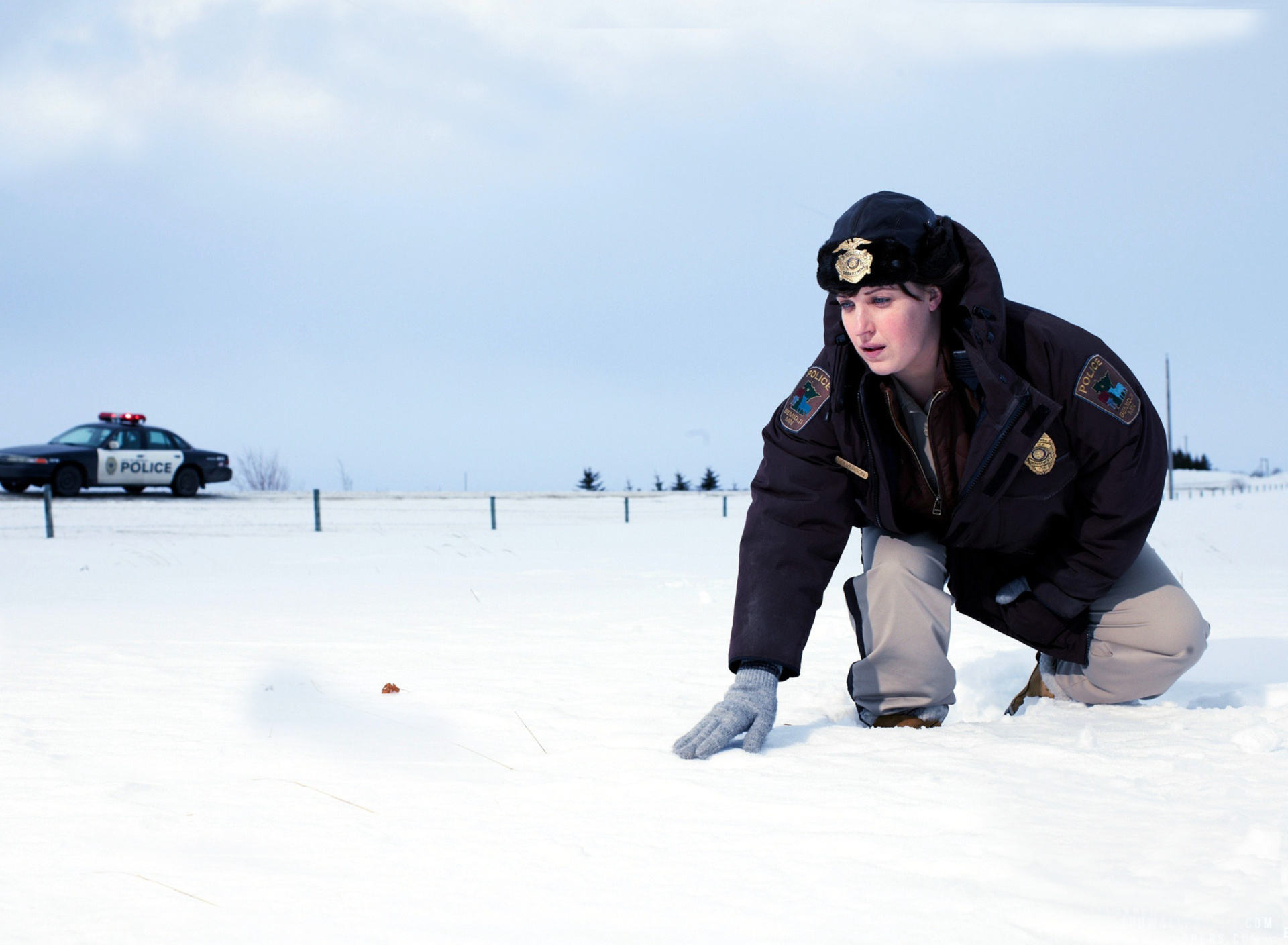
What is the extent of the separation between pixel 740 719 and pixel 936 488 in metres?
0.77

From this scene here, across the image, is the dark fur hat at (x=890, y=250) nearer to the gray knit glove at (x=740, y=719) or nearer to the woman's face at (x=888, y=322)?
the woman's face at (x=888, y=322)

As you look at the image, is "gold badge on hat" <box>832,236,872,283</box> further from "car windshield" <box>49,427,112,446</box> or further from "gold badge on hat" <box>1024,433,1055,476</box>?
"car windshield" <box>49,427,112,446</box>

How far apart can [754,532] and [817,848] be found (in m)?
0.94

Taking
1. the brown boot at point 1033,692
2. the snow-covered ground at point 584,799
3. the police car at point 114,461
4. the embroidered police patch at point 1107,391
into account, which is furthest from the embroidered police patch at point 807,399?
the police car at point 114,461

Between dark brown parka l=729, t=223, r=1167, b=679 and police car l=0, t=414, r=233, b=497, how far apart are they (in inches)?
651

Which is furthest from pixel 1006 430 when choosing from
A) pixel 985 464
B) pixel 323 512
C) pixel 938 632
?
pixel 323 512

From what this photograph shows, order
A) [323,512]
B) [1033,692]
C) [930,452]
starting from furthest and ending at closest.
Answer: [323,512] < [1033,692] < [930,452]

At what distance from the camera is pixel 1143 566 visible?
2.45 m

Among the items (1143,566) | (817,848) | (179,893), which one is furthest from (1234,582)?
(179,893)

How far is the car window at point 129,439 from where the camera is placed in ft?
52.9

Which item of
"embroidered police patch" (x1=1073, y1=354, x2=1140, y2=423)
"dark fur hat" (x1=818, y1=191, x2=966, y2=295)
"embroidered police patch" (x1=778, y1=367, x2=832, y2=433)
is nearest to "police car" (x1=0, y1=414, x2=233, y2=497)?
"embroidered police patch" (x1=778, y1=367, x2=832, y2=433)

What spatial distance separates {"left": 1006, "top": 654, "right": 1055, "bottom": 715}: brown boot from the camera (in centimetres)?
263

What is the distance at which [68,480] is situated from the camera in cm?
1562

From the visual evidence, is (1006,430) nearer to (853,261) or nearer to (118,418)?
(853,261)
